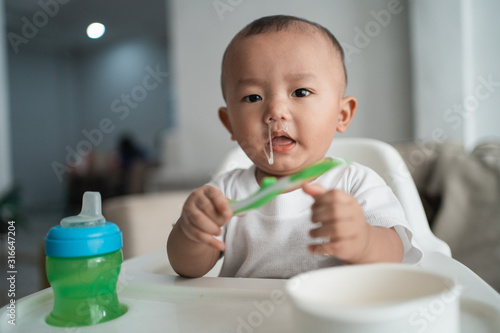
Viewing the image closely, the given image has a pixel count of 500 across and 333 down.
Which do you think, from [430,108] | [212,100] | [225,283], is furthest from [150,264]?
[430,108]

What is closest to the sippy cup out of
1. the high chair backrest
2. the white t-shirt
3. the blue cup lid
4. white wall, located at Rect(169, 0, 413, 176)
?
the blue cup lid

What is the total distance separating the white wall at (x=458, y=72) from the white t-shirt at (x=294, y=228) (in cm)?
66

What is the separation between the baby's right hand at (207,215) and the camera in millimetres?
396

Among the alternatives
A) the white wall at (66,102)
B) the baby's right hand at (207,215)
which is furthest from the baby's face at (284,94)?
the white wall at (66,102)

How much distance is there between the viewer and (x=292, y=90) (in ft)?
1.51

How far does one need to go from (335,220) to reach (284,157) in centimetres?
15

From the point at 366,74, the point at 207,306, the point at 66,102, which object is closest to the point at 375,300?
the point at 207,306

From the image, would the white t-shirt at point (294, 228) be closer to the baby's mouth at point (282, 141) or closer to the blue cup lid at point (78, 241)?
the baby's mouth at point (282, 141)

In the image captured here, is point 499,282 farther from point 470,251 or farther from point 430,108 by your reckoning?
point 430,108

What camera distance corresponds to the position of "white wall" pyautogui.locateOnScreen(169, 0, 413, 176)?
21.9 inches

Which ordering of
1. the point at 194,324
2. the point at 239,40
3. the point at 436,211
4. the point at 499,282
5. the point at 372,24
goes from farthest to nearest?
the point at 436,211 < the point at 499,282 < the point at 372,24 < the point at 239,40 < the point at 194,324

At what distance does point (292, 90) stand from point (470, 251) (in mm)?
880

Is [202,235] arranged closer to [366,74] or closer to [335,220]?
[335,220]

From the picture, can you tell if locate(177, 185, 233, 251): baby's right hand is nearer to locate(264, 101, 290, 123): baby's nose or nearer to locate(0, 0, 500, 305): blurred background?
locate(264, 101, 290, 123): baby's nose
